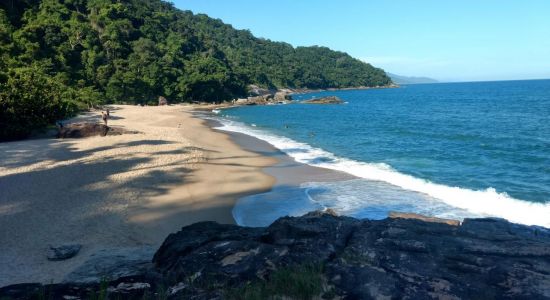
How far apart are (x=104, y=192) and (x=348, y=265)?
39.2 feet

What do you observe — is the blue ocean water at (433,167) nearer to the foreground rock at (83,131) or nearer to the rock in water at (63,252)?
the rock in water at (63,252)

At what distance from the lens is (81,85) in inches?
2483

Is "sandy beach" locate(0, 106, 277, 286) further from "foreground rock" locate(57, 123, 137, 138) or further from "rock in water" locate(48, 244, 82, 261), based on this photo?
"foreground rock" locate(57, 123, 137, 138)

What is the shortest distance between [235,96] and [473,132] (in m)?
67.3

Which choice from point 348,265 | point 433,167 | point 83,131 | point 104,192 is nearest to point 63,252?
point 104,192

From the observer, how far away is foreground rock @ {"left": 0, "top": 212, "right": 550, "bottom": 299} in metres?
4.99

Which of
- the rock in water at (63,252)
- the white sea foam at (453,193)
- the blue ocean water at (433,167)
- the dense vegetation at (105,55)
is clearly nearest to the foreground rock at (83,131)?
the dense vegetation at (105,55)

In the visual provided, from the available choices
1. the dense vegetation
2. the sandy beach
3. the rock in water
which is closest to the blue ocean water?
the sandy beach

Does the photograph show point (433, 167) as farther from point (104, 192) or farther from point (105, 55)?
point (105, 55)

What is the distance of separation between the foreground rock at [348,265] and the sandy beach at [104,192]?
2.34 m

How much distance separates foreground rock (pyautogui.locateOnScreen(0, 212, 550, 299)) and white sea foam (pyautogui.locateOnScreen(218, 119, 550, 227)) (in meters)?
7.70

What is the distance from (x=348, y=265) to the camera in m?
5.60

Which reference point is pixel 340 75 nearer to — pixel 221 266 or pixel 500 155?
pixel 500 155

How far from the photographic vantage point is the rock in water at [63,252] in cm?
947
